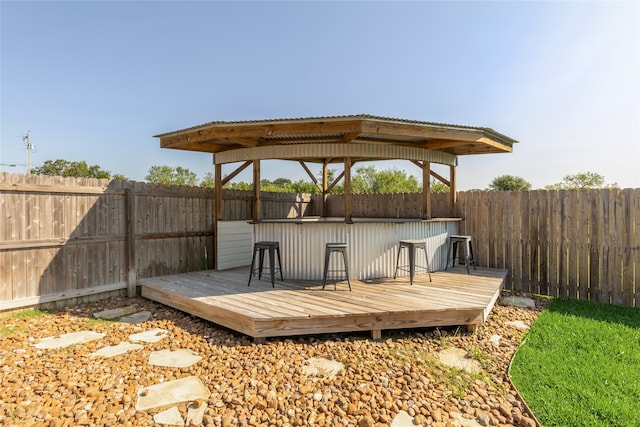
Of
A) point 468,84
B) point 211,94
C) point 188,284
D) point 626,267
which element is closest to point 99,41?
point 211,94

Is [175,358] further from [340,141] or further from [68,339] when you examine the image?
[340,141]

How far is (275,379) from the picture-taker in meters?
2.67

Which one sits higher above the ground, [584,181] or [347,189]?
[584,181]

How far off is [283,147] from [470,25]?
18.6 feet

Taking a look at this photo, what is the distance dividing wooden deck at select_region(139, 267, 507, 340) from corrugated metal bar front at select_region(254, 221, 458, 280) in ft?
0.80

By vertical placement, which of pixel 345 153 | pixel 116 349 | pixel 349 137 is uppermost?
pixel 349 137

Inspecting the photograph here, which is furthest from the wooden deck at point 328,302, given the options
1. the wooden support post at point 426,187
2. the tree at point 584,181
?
the tree at point 584,181

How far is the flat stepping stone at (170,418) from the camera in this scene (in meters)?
2.12

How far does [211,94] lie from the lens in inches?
532

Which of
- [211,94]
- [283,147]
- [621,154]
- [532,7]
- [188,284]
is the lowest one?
[188,284]

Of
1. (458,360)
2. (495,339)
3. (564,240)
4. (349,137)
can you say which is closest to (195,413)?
(458,360)

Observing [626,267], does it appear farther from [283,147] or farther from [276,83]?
[276,83]

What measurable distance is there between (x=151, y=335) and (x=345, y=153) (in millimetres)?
3889

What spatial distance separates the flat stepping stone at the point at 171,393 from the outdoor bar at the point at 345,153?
2.88 metres
